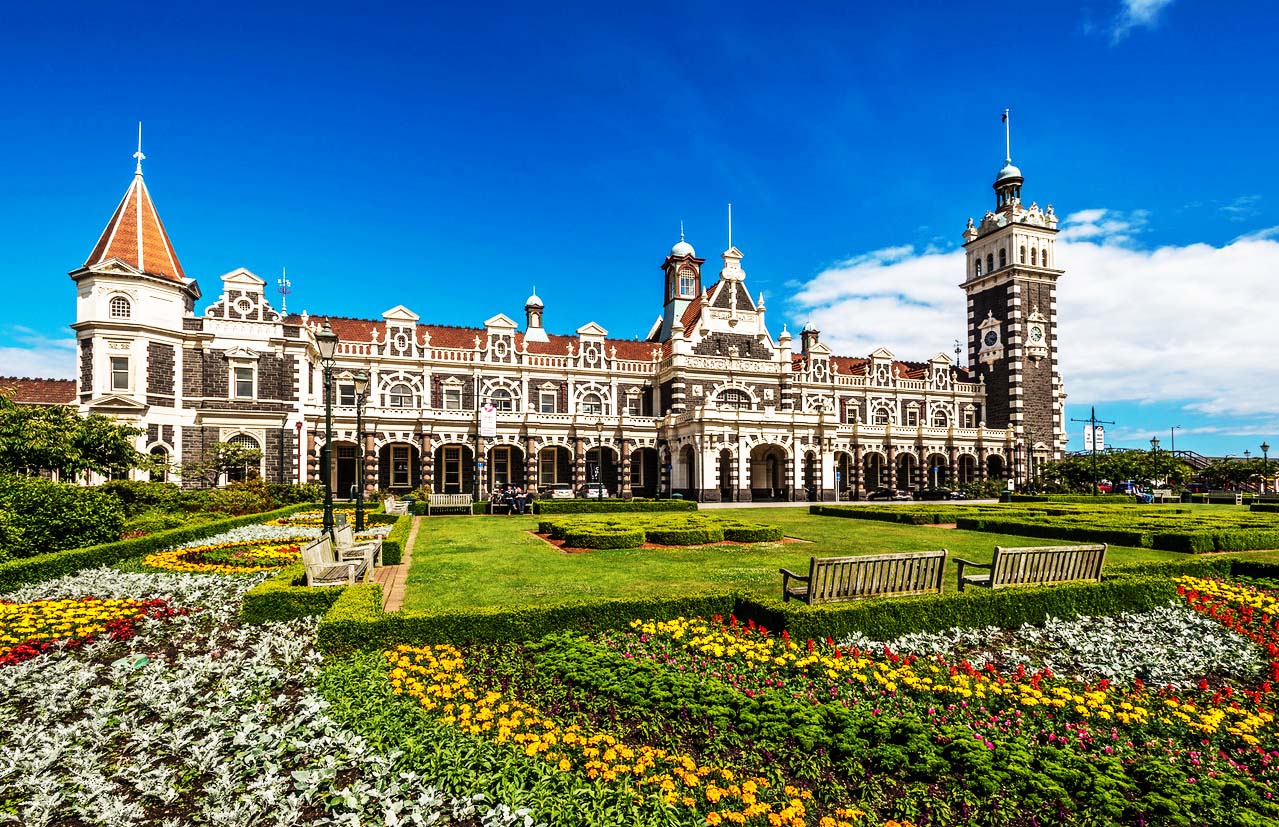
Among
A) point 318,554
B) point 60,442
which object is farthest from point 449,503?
point 318,554

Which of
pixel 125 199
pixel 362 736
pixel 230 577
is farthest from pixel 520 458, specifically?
pixel 362 736

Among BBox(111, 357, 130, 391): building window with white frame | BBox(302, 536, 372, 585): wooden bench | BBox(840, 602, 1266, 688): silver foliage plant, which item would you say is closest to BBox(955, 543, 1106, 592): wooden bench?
BBox(840, 602, 1266, 688): silver foliage plant

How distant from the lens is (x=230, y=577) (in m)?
12.5

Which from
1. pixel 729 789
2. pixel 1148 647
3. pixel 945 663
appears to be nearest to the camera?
pixel 729 789

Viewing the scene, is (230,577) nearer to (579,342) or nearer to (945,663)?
(945,663)

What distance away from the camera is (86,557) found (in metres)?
12.8

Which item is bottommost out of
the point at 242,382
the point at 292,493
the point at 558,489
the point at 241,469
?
the point at 558,489

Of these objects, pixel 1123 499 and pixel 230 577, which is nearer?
pixel 230 577

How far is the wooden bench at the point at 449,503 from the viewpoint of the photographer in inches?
1198

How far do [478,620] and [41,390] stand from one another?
48842mm

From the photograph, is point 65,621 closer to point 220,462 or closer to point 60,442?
point 60,442

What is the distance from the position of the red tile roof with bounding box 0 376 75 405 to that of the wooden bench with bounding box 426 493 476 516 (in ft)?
Result: 85.5

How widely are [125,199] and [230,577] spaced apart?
34.2 metres

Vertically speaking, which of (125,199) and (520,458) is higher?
(125,199)
